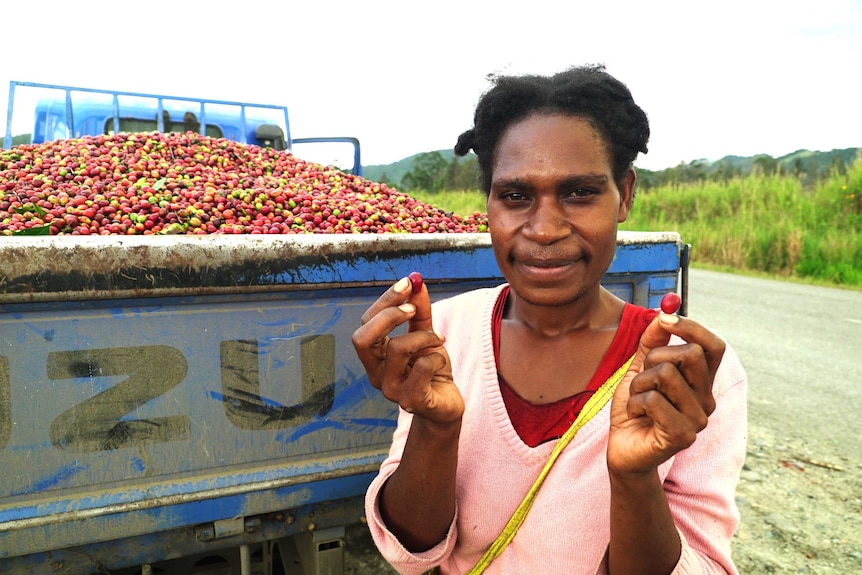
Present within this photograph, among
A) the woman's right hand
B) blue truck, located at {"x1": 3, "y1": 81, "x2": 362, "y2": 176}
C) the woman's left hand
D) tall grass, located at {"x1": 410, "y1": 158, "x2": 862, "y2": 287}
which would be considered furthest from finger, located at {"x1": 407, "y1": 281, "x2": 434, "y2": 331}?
tall grass, located at {"x1": 410, "y1": 158, "x2": 862, "y2": 287}

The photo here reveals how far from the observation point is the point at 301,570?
74.9 inches

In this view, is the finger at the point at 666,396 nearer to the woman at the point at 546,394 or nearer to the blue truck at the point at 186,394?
the woman at the point at 546,394

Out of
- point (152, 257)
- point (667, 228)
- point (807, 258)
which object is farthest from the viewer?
point (667, 228)

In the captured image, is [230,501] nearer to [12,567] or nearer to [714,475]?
[12,567]

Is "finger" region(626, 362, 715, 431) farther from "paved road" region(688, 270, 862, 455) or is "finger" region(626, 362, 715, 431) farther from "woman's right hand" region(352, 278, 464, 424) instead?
"paved road" region(688, 270, 862, 455)

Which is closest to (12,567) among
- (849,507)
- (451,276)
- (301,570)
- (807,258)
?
(301,570)

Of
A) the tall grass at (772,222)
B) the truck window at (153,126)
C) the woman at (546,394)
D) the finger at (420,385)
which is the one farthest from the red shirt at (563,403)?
the tall grass at (772,222)

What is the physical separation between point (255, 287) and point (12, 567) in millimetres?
824

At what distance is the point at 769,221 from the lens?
12.3 m

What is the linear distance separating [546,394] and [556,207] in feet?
1.32

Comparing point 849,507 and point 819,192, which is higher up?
point 819,192

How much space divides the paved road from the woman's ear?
2867mm

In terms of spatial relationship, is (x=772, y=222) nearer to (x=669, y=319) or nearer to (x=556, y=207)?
(x=556, y=207)

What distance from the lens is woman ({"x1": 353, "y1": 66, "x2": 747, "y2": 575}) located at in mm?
1159
